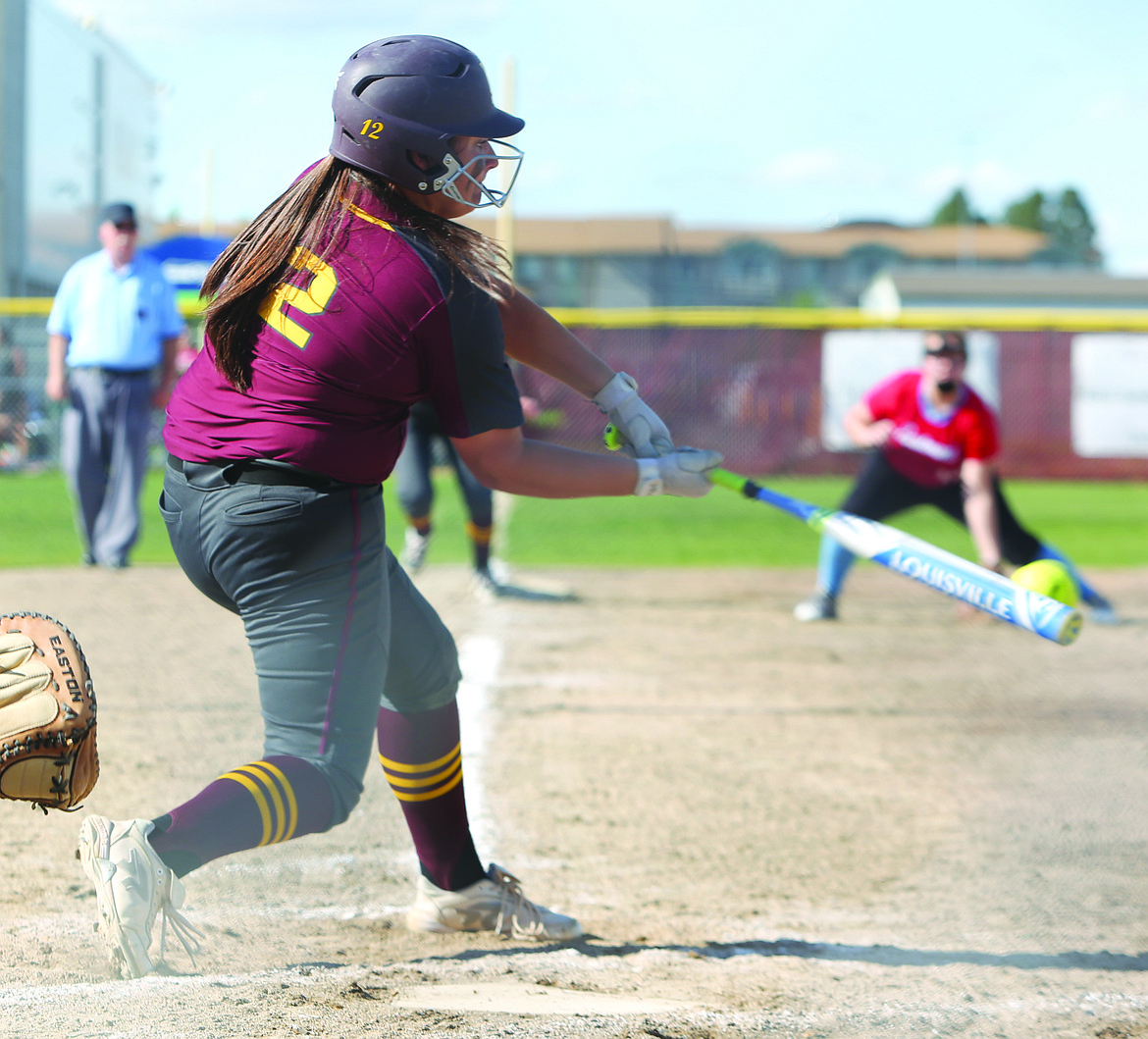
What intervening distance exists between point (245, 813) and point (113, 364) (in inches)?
245

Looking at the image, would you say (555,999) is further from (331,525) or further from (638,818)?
(638,818)

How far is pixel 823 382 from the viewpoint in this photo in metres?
16.2

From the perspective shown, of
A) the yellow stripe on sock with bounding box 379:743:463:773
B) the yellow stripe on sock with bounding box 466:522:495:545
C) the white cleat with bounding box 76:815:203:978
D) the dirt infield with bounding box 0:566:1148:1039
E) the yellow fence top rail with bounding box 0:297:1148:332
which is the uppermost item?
the yellow fence top rail with bounding box 0:297:1148:332

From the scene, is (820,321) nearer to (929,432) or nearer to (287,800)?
(929,432)

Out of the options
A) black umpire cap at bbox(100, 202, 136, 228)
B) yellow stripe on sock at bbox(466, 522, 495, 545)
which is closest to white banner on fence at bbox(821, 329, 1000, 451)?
yellow stripe on sock at bbox(466, 522, 495, 545)

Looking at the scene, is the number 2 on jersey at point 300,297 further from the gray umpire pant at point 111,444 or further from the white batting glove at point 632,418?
the gray umpire pant at point 111,444

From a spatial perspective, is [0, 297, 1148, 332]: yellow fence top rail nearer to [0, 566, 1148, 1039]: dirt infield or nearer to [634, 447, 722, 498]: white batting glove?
[0, 566, 1148, 1039]: dirt infield

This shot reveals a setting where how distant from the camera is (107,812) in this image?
3588mm

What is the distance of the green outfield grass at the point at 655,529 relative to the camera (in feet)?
31.7

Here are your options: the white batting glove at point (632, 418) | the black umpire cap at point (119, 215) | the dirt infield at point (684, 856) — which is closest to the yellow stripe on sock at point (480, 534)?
the dirt infield at point (684, 856)

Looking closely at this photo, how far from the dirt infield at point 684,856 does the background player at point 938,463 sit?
614 mm

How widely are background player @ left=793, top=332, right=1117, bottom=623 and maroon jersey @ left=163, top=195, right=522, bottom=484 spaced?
483 cm

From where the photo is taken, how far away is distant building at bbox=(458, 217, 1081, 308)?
2531cm

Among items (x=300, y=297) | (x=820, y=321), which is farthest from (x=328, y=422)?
(x=820, y=321)
